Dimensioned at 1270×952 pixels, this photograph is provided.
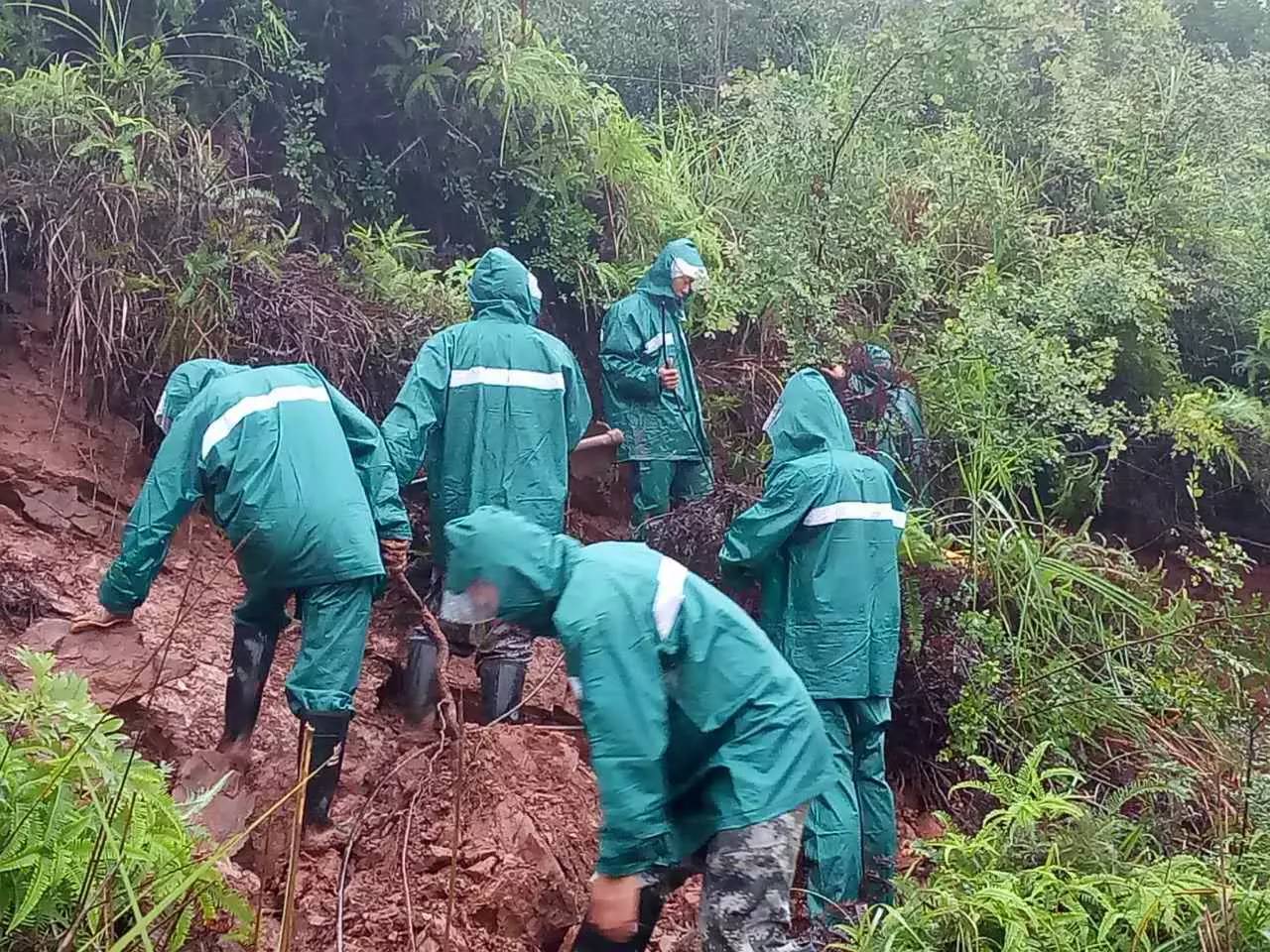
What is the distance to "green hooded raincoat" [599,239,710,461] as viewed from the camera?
6785 mm

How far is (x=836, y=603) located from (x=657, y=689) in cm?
200

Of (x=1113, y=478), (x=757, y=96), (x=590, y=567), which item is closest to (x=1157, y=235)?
(x=1113, y=478)

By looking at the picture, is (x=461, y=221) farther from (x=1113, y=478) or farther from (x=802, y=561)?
(x=1113, y=478)

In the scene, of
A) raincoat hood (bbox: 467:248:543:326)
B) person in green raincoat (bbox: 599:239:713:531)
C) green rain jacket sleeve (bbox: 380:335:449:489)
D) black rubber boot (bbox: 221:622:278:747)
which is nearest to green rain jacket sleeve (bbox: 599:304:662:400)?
person in green raincoat (bbox: 599:239:713:531)

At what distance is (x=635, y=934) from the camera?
321 centimetres

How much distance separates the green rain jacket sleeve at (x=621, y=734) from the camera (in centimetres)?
297

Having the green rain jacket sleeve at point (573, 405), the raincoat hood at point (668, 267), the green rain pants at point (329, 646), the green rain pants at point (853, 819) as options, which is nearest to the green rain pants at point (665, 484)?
the raincoat hood at point (668, 267)

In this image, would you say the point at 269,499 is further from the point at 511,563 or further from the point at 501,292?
the point at 501,292

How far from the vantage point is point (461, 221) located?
8.02m

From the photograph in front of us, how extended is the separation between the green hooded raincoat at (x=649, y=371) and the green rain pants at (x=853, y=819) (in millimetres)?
2204

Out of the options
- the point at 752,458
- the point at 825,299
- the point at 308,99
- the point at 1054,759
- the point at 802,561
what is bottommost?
the point at 1054,759

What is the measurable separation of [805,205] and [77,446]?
191 inches

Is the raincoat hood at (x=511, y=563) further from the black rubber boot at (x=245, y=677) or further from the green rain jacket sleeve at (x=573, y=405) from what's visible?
the green rain jacket sleeve at (x=573, y=405)

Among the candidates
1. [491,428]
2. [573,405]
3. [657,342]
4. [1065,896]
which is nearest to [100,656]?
[491,428]
